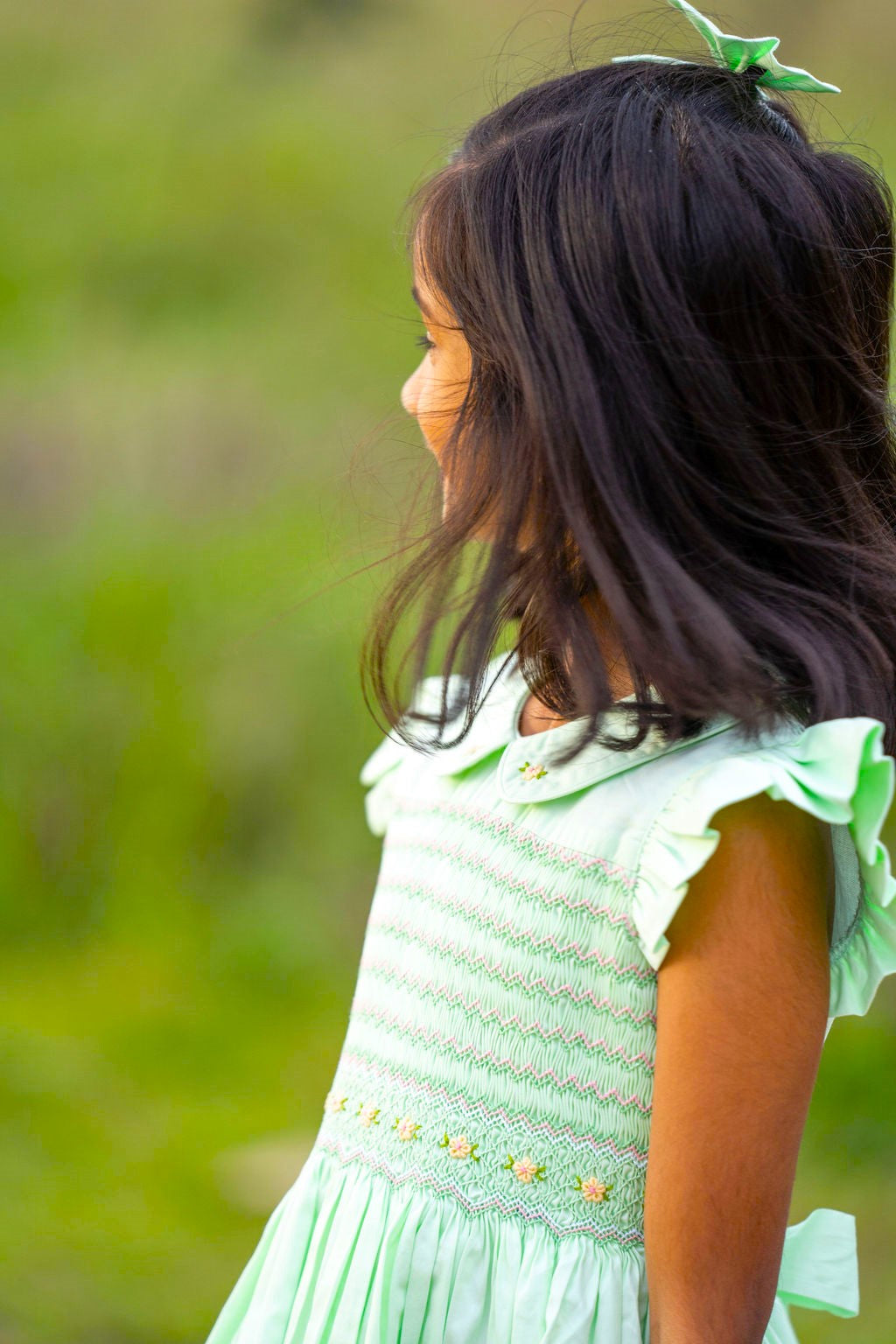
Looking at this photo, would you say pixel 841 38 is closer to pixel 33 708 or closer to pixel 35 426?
pixel 35 426

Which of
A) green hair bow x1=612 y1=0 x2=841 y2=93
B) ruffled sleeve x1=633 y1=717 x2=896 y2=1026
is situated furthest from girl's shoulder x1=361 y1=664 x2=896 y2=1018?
green hair bow x1=612 y1=0 x2=841 y2=93

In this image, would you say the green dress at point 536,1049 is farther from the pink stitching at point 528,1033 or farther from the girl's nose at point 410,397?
the girl's nose at point 410,397

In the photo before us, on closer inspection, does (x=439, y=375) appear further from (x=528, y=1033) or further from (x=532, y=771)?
(x=528, y=1033)

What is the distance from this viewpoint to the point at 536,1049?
0.57 meters

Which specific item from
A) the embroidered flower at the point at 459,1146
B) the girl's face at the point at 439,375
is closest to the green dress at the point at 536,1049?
the embroidered flower at the point at 459,1146

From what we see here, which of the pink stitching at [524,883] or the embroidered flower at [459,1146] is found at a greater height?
the pink stitching at [524,883]

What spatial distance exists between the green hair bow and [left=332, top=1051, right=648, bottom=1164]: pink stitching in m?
0.53

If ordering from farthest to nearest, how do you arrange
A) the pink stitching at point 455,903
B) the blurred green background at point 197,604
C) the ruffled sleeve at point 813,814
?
the blurred green background at point 197,604 → the pink stitching at point 455,903 → the ruffled sleeve at point 813,814

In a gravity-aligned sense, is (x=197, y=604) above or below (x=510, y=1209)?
above

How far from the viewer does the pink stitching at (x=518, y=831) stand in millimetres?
550

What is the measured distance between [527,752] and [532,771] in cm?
2

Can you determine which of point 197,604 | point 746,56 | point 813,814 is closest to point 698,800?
point 813,814

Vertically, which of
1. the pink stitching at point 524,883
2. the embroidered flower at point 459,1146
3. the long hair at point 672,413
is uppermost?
the long hair at point 672,413

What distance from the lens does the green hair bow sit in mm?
618
